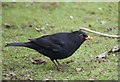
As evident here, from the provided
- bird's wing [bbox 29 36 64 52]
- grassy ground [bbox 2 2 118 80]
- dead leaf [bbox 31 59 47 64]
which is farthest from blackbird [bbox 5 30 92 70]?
dead leaf [bbox 31 59 47 64]

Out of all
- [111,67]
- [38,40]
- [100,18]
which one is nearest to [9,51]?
[38,40]

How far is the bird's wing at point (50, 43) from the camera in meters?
7.26

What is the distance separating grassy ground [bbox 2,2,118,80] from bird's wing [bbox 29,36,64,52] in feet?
1.51

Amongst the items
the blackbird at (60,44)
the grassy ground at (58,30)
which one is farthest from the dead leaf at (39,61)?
the blackbird at (60,44)

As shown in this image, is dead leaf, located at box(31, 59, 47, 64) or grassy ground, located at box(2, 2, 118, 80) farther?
dead leaf, located at box(31, 59, 47, 64)

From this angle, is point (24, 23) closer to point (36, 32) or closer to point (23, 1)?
point (36, 32)

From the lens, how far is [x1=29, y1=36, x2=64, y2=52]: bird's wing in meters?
7.26

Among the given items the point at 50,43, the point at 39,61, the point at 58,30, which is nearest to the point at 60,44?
the point at 50,43

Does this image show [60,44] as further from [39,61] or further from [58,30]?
[58,30]

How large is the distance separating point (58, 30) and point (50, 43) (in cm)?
335

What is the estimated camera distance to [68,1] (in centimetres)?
1351

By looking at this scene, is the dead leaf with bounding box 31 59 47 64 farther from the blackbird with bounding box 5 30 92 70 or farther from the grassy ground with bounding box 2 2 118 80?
the blackbird with bounding box 5 30 92 70

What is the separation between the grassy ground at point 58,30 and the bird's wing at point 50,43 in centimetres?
46

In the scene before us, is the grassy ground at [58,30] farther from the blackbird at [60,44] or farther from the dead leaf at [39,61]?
the blackbird at [60,44]
